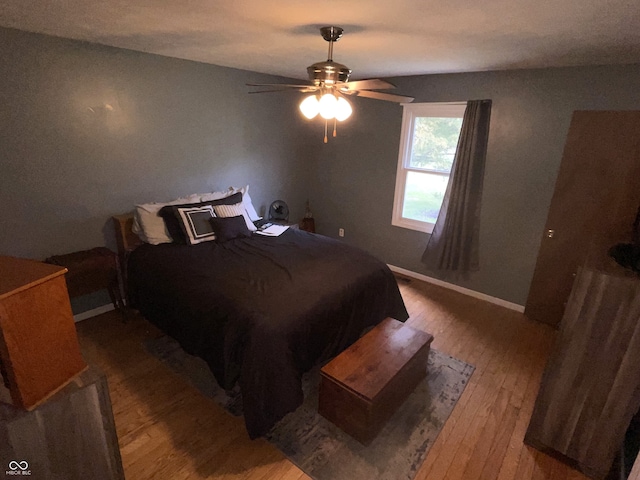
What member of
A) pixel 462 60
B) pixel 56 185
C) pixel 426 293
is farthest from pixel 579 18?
pixel 56 185

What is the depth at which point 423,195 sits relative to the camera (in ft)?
13.1

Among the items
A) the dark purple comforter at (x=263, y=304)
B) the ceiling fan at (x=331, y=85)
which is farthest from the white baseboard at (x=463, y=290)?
the ceiling fan at (x=331, y=85)

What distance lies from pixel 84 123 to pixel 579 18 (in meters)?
3.32

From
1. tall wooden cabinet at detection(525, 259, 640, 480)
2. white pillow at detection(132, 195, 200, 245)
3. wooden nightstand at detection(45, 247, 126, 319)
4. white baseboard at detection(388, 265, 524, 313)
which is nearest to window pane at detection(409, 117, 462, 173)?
white baseboard at detection(388, 265, 524, 313)

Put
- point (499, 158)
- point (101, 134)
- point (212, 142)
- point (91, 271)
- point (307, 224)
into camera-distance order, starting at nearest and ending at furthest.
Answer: point (91, 271)
point (101, 134)
point (499, 158)
point (212, 142)
point (307, 224)

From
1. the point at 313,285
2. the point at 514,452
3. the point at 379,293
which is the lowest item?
the point at 514,452

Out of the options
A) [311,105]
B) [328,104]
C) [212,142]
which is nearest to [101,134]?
[212,142]

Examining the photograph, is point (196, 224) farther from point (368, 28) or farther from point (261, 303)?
point (368, 28)

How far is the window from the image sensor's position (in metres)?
3.61

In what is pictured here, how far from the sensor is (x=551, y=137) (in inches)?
118

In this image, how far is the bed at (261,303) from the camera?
1.94 meters

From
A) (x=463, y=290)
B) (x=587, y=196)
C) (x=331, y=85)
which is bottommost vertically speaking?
(x=463, y=290)

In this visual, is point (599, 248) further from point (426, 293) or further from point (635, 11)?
point (426, 293)

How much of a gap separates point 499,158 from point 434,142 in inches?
28.3
